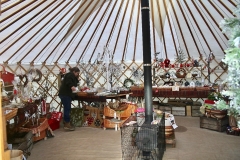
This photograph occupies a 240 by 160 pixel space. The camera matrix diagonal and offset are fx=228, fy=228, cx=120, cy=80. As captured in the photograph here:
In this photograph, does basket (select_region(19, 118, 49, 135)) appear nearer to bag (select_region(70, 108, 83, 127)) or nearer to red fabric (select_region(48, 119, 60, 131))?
red fabric (select_region(48, 119, 60, 131))

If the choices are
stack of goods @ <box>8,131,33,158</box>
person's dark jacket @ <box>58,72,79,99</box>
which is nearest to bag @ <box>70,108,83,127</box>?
person's dark jacket @ <box>58,72,79,99</box>

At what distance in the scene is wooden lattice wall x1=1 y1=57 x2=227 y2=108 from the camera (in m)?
5.05

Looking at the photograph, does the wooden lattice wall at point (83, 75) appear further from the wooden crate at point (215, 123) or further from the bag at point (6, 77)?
the wooden crate at point (215, 123)

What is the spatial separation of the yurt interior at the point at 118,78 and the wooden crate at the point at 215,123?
0.06 feet

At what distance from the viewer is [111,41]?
15.9 feet

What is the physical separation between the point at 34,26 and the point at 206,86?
11.6 feet

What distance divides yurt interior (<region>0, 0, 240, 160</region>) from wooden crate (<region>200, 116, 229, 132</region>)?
19 mm

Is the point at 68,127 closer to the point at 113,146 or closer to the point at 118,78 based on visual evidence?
the point at 113,146

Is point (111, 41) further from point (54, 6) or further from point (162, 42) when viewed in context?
point (54, 6)

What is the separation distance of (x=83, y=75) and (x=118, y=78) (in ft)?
2.86

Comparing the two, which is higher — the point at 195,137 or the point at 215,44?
the point at 215,44

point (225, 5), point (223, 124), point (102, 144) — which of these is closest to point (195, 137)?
point (223, 124)

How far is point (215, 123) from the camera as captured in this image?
3.78 meters

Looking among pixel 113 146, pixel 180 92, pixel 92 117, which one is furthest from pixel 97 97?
pixel 180 92
